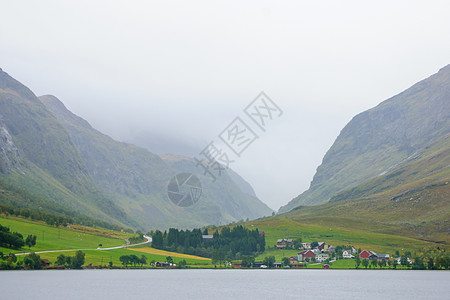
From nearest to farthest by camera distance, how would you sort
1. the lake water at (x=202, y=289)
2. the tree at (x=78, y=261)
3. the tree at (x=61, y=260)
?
1. the lake water at (x=202, y=289)
2. the tree at (x=61, y=260)
3. the tree at (x=78, y=261)

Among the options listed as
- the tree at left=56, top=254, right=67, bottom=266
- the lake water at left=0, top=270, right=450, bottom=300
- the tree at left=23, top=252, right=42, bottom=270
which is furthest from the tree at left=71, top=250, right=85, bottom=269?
the lake water at left=0, top=270, right=450, bottom=300

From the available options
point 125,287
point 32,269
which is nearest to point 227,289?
Answer: point 125,287

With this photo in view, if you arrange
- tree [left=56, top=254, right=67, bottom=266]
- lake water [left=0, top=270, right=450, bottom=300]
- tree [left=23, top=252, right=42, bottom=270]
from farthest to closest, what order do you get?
tree [left=56, top=254, right=67, bottom=266] < tree [left=23, top=252, right=42, bottom=270] < lake water [left=0, top=270, right=450, bottom=300]

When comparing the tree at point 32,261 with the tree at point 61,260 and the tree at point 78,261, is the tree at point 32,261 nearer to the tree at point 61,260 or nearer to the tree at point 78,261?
the tree at point 61,260

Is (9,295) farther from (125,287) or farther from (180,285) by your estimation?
(180,285)

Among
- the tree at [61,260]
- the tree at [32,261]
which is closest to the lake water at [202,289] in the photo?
the tree at [32,261]

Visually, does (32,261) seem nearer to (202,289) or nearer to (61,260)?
(61,260)

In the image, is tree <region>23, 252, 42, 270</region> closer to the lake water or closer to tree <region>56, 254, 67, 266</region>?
tree <region>56, 254, 67, 266</region>

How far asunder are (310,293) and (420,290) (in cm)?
3210

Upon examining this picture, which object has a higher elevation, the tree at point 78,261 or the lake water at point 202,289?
the tree at point 78,261

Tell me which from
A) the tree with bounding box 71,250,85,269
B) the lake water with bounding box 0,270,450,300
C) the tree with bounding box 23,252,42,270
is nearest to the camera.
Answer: the lake water with bounding box 0,270,450,300

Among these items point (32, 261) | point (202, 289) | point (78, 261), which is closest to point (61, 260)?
point (78, 261)

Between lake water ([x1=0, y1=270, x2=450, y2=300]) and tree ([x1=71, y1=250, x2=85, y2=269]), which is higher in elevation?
tree ([x1=71, y1=250, x2=85, y2=269])

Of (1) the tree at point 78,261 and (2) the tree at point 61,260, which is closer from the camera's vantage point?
(2) the tree at point 61,260
